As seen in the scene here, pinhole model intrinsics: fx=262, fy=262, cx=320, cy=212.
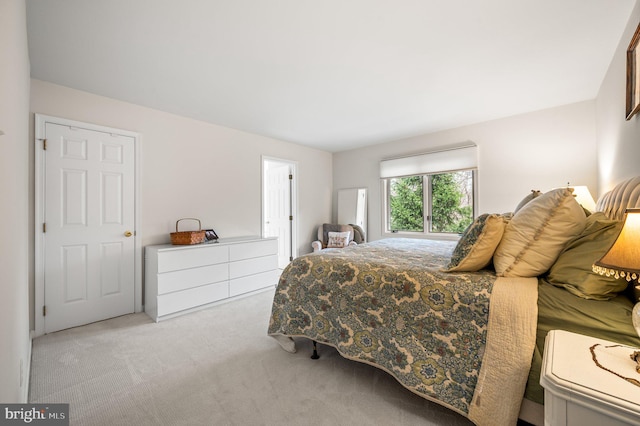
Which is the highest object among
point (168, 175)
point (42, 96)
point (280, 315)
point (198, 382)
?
point (42, 96)

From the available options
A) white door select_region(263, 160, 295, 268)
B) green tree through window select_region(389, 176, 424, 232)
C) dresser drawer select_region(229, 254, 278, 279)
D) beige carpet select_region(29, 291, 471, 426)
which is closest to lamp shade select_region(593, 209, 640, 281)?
beige carpet select_region(29, 291, 471, 426)

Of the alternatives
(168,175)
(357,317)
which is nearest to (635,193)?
(357,317)

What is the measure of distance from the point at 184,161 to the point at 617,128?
14.6 feet

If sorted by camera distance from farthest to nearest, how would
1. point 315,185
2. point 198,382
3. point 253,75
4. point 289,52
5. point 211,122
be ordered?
point 315,185 < point 211,122 < point 253,75 < point 289,52 < point 198,382

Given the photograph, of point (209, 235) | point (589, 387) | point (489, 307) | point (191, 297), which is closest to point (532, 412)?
point (489, 307)

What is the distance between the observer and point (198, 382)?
1.79 meters

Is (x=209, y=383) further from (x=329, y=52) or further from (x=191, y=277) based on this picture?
(x=329, y=52)

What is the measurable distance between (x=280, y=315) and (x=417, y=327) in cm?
112

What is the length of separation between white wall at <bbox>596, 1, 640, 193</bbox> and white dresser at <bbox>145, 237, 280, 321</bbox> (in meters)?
3.72

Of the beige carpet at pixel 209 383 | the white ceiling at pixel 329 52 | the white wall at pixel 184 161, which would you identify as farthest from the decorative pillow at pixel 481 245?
the white wall at pixel 184 161

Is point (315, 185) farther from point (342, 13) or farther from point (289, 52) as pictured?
point (342, 13)

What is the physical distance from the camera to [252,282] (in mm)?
3721

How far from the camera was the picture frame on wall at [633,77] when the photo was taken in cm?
162

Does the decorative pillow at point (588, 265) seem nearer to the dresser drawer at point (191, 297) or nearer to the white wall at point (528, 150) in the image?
the white wall at point (528, 150)
